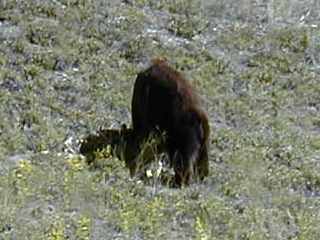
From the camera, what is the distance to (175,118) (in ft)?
28.4

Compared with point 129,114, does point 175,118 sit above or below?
above

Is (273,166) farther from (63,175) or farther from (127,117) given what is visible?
(63,175)

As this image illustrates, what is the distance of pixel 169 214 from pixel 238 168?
1722mm

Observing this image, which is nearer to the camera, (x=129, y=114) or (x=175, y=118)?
(x=175, y=118)

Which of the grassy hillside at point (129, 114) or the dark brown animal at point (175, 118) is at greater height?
the dark brown animal at point (175, 118)

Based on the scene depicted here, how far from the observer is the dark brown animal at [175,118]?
8562 millimetres

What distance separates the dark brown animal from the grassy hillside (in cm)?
26

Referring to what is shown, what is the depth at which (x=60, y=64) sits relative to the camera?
36.9 feet

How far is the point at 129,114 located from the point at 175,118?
155 centimetres

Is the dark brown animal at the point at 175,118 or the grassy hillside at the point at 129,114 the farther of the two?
the dark brown animal at the point at 175,118

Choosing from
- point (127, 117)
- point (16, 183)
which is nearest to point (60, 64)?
point (127, 117)

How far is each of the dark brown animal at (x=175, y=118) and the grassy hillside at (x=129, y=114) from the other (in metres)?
0.26

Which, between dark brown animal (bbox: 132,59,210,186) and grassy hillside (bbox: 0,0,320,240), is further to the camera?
dark brown animal (bbox: 132,59,210,186)

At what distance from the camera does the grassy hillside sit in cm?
734
